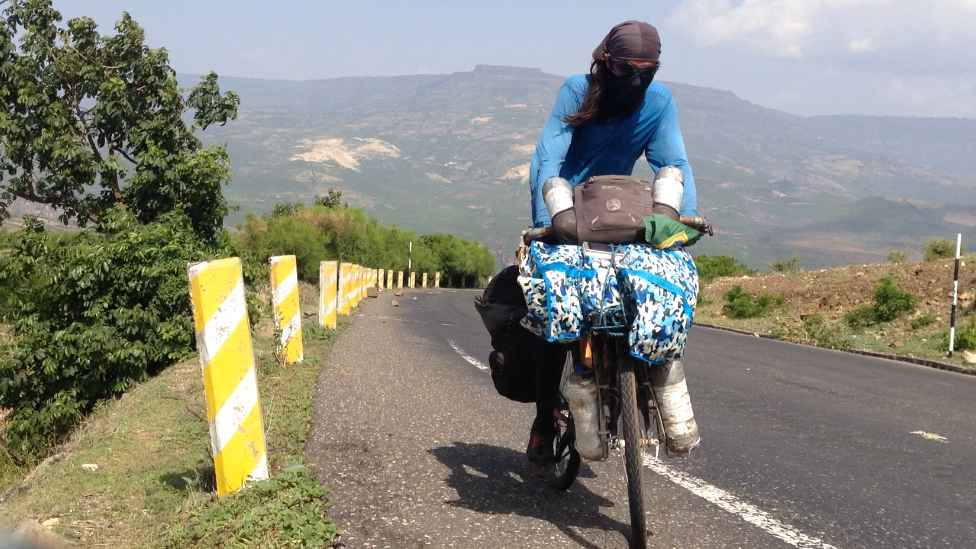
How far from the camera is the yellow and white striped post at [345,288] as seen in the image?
17.3 meters

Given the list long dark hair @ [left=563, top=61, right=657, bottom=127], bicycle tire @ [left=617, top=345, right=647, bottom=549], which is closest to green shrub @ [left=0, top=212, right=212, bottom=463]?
long dark hair @ [left=563, top=61, right=657, bottom=127]

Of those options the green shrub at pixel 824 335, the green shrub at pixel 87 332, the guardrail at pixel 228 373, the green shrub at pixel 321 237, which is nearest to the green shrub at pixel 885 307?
the green shrub at pixel 824 335

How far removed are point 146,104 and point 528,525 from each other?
467 inches

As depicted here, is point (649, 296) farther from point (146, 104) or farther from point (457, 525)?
point (146, 104)

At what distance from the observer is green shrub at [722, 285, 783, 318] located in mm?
23641

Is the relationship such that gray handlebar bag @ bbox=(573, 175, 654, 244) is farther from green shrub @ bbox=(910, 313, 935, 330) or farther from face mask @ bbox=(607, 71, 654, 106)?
green shrub @ bbox=(910, 313, 935, 330)

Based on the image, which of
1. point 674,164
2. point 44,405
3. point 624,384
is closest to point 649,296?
point 624,384

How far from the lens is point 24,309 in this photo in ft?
32.5

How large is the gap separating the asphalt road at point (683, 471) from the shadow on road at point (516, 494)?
0.04ft

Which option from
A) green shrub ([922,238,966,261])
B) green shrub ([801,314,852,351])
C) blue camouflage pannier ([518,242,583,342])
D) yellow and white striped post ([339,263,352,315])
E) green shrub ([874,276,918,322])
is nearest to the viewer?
blue camouflage pannier ([518,242,583,342])

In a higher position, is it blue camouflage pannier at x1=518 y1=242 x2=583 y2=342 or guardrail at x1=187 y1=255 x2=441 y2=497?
blue camouflage pannier at x1=518 y1=242 x2=583 y2=342

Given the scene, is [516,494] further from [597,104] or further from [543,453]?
[597,104]

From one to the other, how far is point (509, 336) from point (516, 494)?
813 millimetres

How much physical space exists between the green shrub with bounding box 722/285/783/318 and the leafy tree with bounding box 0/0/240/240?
14917mm
